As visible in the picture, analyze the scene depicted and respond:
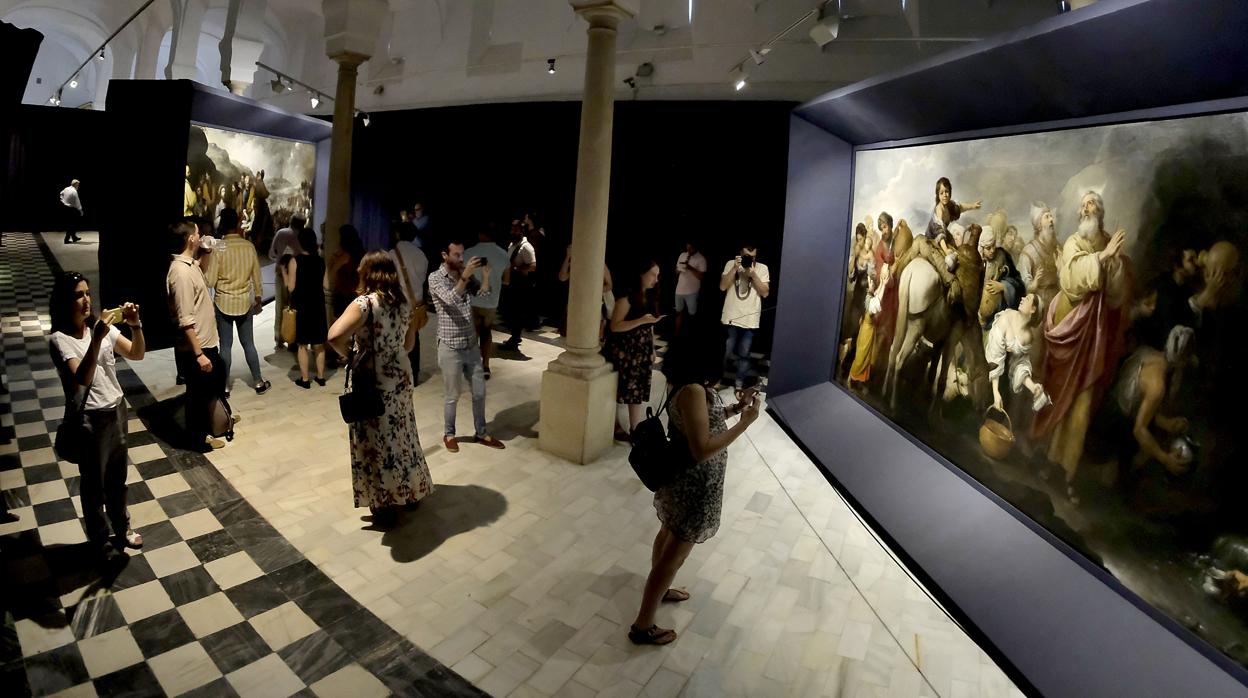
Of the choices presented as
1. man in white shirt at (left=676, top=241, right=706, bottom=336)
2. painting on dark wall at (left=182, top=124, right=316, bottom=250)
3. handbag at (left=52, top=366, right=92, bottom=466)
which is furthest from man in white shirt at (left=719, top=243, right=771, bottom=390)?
painting on dark wall at (left=182, top=124, right=316, bottom=250)

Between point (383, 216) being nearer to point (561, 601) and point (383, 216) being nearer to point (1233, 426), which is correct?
point (561, 601)

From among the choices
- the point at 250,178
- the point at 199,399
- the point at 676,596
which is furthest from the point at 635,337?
the point at 250,178

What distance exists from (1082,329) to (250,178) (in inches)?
399

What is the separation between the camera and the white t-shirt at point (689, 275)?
8.80 m

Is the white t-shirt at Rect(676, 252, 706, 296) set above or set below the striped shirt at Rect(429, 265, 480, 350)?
above

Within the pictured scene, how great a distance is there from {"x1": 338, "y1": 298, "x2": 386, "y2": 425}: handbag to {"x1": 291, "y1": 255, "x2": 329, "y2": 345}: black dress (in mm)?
3242

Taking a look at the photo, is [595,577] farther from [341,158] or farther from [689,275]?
[341,158]

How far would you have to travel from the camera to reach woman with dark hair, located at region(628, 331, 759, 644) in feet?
9.20

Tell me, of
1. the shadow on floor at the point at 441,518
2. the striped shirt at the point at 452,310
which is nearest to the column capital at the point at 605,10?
the striped shirt at the point at 452,310

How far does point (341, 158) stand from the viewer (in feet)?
26.5

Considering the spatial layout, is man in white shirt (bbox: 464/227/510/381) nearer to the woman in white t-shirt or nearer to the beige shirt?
the beige shirt

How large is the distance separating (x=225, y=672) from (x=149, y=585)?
92 cm

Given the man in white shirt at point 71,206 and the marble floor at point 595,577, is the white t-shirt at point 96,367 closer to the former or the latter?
the marble floor at point 595,577

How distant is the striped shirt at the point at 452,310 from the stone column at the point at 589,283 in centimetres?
78
